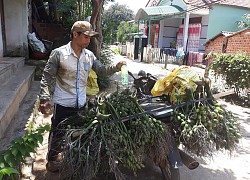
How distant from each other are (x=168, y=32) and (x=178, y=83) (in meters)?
19.5

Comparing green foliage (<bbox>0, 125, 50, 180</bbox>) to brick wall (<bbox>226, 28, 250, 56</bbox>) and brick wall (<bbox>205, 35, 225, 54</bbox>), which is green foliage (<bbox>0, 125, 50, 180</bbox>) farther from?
brick wall (<bbox>205, 35, 225, 54</bbox>)

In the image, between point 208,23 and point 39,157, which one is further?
point 208,23

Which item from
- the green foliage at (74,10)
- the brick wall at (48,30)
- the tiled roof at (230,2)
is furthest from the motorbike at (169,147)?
the tiled roof at (230,2)

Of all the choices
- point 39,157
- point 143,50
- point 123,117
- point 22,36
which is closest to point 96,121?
point 123,117

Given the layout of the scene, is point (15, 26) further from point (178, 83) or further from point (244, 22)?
point (244, 22)

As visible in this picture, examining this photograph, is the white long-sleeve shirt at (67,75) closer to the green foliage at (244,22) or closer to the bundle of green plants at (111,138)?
the bundle of green plants at (111,138)

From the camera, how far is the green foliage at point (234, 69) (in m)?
6.89

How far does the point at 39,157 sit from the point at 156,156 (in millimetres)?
1741

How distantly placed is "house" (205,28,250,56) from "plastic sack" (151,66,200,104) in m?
8.84

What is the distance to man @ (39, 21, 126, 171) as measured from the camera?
8.05 ft

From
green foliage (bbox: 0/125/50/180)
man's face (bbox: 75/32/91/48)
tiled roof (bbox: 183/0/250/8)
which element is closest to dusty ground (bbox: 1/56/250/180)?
green foliage (bbox: 0/125/50/180)

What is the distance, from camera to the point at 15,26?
22.6 ft

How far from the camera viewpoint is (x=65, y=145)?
80.6 inches

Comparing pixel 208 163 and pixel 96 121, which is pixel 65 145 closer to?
pixel 96 121
